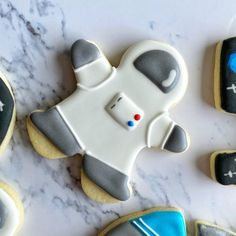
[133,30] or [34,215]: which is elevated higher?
[133,30]

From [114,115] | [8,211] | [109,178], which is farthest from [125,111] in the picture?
[8,211]

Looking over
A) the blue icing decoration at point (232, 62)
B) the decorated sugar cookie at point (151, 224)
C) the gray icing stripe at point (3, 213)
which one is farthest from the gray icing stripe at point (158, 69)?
the gray icing stripe at point (3, 213)

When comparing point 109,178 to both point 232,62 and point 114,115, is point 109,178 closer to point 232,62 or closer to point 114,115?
point 114,115

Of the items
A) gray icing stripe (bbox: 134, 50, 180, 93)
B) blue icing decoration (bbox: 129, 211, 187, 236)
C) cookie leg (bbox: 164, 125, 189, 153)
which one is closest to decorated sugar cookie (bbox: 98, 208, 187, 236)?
blue icing decoration (bbox: 129, 211, 187, 236)

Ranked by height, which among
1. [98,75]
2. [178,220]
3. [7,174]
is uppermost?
[98,75]

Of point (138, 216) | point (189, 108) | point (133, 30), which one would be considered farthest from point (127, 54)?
point (138, 216)

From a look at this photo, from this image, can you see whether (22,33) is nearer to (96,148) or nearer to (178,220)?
(96,148)

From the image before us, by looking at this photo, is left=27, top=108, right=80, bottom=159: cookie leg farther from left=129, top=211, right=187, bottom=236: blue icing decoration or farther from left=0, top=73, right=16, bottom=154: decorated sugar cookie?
left=129, top=211, right=187, bottom=236: blue icing decoration

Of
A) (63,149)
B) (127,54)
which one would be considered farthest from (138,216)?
(127,54)
